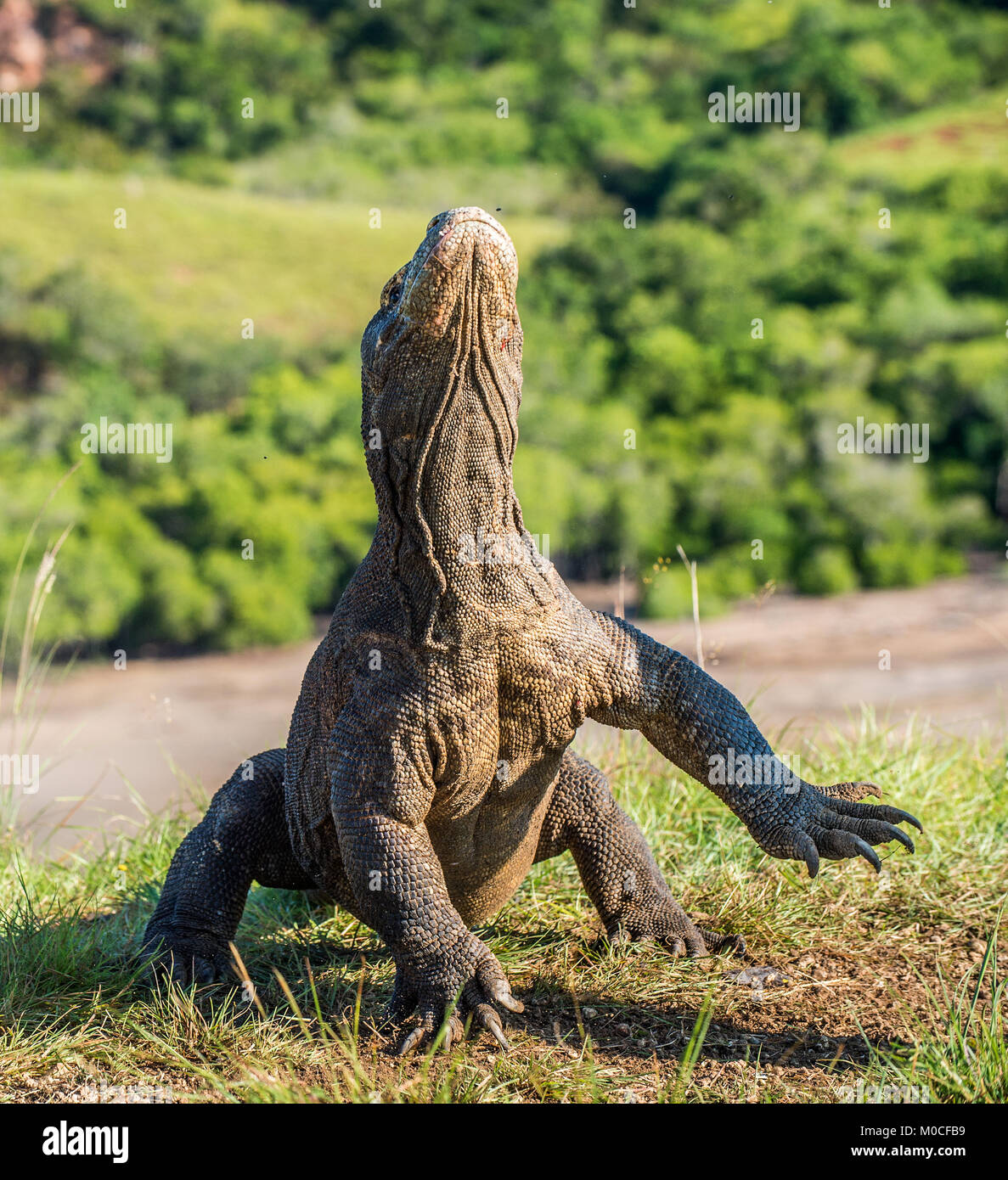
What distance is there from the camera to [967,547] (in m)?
25.0

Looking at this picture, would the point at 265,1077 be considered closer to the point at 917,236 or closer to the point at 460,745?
the point at 460,745

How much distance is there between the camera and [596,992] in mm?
4324

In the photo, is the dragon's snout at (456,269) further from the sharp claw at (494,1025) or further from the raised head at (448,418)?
the sharp claw at (494,1025)

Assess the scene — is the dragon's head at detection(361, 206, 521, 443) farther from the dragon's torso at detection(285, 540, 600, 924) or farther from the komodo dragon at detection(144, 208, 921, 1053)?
the dragon's torso at detection(285, 540, 600, 924)

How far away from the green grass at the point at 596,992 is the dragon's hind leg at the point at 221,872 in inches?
6.3

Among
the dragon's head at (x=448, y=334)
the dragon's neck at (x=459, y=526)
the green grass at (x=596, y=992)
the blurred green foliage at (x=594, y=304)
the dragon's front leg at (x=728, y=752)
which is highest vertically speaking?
the blurred green foliage at (x=594, y=304)

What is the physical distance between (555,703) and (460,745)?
0.33 m

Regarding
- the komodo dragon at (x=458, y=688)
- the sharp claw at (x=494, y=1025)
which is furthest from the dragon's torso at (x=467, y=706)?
the sharp claw at (x=494, y=1025)

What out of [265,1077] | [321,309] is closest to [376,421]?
[265,1077]

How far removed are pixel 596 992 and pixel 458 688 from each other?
1.37 meters

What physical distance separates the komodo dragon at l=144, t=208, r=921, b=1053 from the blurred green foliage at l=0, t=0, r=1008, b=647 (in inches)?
616

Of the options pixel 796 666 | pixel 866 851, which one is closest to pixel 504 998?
pixel 866 851

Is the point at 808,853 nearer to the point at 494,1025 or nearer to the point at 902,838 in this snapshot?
the point at 902,838

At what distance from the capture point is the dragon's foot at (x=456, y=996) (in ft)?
12.1
